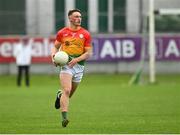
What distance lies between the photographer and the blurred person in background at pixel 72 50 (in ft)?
53.8

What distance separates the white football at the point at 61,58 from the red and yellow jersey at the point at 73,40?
31cm

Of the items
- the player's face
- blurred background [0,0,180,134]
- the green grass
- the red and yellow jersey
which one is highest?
the player's face

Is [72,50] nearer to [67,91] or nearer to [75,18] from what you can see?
[75,18]

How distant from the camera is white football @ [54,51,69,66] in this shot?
1614 centimetres

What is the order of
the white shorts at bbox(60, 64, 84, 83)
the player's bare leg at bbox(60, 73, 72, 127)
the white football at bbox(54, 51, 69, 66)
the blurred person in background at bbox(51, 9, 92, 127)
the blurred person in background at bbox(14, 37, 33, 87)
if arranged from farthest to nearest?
the blurred person in background at bbox(14, 37, 33, 87)
the white shorts at bbox(60, 64, 84, 83)
the blurred person in background at bbox(51, 9, 92, 127)
the player's bare leg at bbox(60, 73, 72, 127)
the white football at bbox(54, 51, 69, 66)

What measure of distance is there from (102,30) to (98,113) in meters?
31.5

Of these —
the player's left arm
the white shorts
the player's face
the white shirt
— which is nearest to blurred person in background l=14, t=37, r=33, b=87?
the white shirt

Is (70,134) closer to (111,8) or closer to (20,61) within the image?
(20,61)

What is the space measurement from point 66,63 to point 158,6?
36608 millimetres

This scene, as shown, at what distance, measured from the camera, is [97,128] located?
16.4 meters

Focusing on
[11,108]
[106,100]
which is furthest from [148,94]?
[11,108]

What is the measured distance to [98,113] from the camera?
2061 centimetres

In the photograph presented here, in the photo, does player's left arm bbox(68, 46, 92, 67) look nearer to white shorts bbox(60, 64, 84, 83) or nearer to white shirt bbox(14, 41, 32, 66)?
white shorts bbox(60, 64, 84, 83)

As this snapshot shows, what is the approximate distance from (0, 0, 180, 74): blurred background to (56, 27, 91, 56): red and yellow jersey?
30104 millimetres
